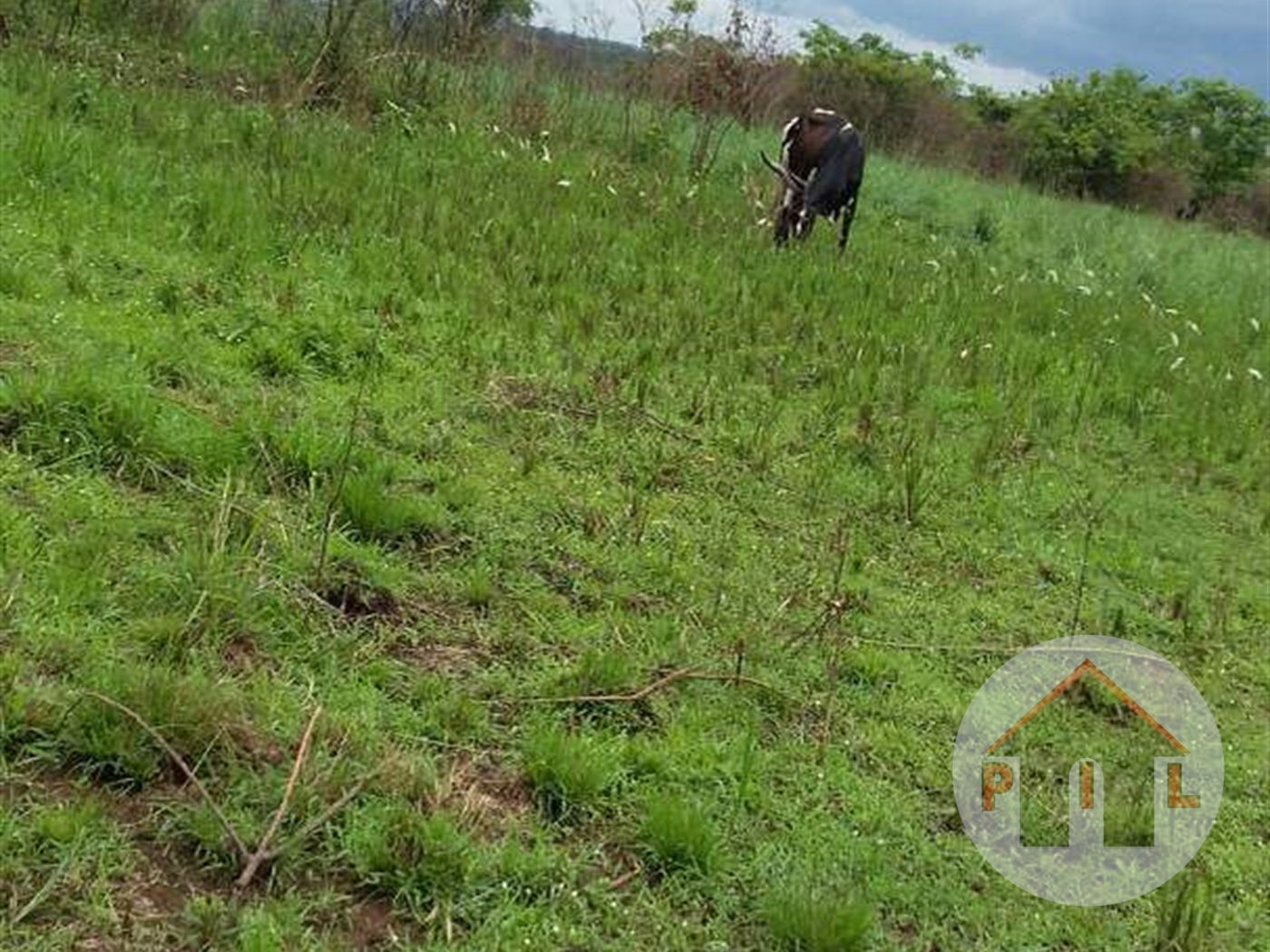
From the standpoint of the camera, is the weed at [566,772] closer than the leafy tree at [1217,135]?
Yes

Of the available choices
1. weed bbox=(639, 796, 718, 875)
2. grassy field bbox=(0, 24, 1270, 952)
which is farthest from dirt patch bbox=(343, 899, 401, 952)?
weed bbox=(639, 796, 718, 875)

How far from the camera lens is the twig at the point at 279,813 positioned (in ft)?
7.88

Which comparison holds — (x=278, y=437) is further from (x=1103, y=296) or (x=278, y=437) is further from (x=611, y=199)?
(x=1103, y=296)

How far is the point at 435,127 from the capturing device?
10.0 meters

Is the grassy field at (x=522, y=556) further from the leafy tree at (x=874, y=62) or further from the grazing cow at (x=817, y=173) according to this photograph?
the leafy tree at (x=874, y=62)

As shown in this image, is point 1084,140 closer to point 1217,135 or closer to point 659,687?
point 1217,135

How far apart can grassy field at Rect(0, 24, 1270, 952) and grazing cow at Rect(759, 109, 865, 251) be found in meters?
1.27

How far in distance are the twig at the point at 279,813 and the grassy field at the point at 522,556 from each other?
0.11ft

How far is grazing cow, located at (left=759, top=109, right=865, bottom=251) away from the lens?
980 cm

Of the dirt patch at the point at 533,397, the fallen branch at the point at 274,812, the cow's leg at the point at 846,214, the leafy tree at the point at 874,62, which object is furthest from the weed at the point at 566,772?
the leafy tree at the point at 874,62

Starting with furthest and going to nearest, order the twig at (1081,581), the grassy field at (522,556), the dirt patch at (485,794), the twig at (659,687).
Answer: the twig at (1081,581) < the twig at (659,687) < the dirt patch at (485,794) < the grassy field at (522,556)

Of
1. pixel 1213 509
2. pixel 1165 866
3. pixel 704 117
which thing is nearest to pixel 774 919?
pixel 1165 866

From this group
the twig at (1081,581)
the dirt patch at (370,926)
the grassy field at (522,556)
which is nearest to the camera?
the dirt patch at (370,926)

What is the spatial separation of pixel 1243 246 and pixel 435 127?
15449 millimetres
